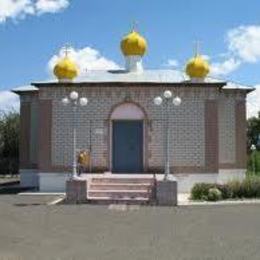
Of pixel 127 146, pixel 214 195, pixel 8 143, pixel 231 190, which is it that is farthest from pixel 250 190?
pixel 8 143

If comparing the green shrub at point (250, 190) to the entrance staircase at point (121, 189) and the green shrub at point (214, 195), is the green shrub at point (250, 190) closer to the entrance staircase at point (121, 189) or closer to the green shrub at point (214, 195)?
the green shrub at point (214, 195)

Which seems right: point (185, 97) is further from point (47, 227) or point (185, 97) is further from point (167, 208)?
point (47, 227)

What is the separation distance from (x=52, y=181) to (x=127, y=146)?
3.40 meters

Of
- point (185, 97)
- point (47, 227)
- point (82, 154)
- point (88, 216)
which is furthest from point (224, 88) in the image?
point (47, 227)

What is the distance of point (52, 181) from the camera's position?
28875 millimetres

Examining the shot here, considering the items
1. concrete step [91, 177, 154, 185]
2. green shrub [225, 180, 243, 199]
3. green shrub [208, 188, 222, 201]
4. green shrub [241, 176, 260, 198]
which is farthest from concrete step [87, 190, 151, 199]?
green shrub [241, 176, 260, 198]

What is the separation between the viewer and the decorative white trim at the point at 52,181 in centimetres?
2884

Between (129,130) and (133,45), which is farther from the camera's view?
(133,45)

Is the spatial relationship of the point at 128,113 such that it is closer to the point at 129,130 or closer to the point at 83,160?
the point at 129,130

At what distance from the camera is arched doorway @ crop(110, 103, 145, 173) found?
29359 millimetres

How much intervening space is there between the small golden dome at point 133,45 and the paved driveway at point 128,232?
39.4 ft

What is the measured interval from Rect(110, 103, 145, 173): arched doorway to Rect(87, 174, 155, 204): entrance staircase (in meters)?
2.48

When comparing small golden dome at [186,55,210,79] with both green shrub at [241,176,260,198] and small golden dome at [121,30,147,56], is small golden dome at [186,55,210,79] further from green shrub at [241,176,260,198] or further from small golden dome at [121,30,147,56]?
green shrub at [241,176,260,198]

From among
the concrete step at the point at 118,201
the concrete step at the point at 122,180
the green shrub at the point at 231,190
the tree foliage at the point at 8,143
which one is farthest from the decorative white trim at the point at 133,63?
the tree foliage at the point at 8,143
